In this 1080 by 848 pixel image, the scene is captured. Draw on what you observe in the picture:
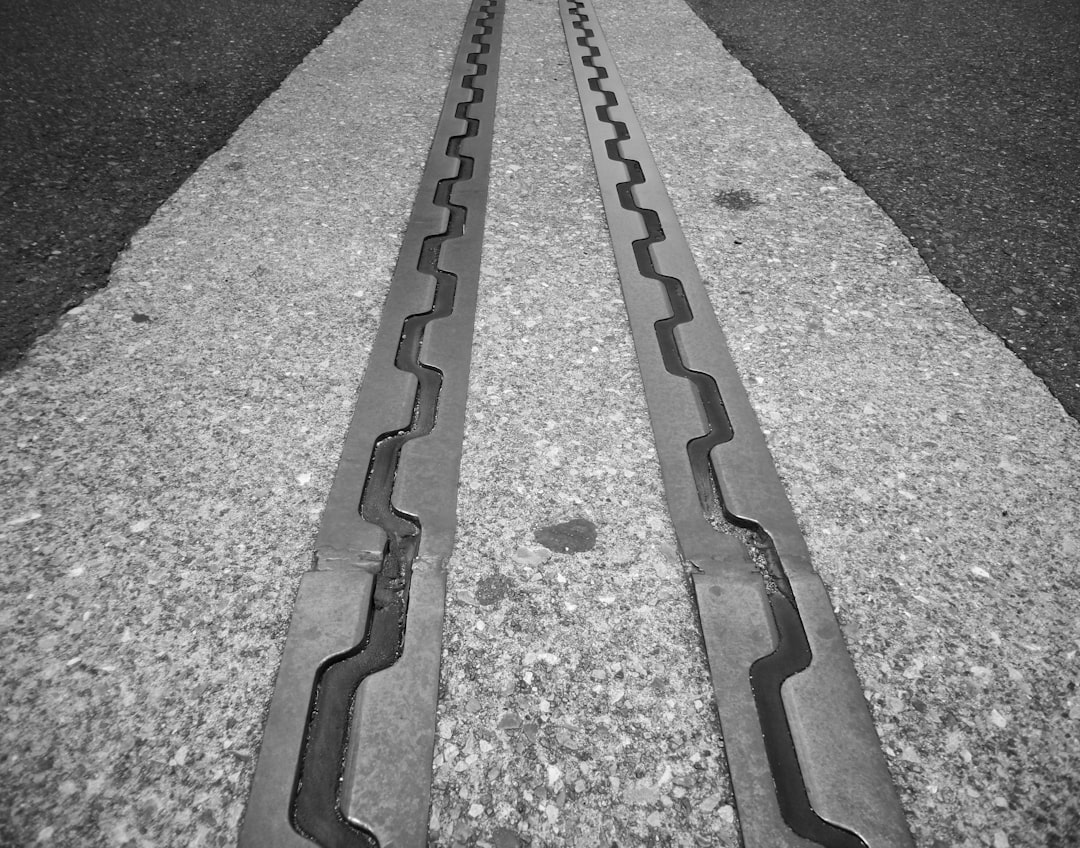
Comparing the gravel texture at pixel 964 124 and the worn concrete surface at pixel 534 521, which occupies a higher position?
the gravel texture at pixel 964 124

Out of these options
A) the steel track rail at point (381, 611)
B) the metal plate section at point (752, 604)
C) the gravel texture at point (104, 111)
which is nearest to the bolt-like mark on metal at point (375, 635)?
the steel track rail at point (381, 611)

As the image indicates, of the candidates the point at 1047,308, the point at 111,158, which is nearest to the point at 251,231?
the point at 111,158

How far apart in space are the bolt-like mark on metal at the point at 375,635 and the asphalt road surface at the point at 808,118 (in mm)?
1146

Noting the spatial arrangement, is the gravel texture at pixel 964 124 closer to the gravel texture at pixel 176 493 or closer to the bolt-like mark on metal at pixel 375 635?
the bolt-like mark on metal at pixel 375 635

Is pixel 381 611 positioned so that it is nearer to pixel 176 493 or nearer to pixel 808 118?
pixel 176 493

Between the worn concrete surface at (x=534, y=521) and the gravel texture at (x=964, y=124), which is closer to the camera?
the worn concrete surface at (x=534, y=521)

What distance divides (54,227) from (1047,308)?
3.52 metres

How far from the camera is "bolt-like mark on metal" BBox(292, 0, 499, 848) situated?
131 centimetres

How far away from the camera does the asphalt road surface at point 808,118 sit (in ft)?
8.61

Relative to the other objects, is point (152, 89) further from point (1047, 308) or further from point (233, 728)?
point (1047, 308)

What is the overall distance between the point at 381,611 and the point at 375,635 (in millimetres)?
61

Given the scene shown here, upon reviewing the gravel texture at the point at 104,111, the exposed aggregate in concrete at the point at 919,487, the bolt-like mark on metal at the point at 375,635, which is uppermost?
the gravel texture at the point at 104,111

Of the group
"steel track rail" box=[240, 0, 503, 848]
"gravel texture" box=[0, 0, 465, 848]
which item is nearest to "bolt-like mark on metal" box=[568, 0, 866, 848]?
"steel track rail" box=[240, 0, 503, 848]

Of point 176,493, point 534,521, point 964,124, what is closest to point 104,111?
point 176,493
